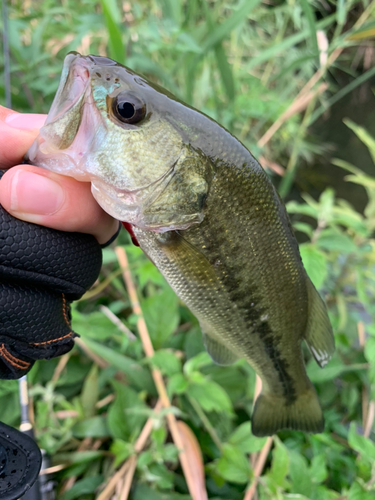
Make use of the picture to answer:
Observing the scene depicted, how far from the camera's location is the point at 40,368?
4.49 feet

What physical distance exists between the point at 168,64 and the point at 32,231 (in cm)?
182

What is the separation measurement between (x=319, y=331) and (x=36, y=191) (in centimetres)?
77

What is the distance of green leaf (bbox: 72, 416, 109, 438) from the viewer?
1.25 m

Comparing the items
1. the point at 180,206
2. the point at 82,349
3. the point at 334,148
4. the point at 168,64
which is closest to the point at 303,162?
the point at 334,148

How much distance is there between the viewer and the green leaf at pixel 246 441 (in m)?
1.11

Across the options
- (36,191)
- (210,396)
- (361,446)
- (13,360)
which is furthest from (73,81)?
(361,446)

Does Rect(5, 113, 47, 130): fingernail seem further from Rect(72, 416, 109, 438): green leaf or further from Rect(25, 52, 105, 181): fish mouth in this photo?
Rect(72, 416, 109, 438): green leaf

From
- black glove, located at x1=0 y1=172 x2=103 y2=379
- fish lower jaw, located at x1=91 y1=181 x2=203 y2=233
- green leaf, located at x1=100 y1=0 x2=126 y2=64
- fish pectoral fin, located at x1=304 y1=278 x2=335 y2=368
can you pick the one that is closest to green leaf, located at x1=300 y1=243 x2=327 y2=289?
fish pectoral fin, located at x1=304 y1=278 x2=335 y2=368

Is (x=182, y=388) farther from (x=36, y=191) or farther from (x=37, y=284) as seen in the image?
(x=36, y=191)

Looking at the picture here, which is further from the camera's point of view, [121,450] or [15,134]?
[121,450]

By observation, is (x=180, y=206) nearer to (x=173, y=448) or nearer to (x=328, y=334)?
(x=328, y=334)

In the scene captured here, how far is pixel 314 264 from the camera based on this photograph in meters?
1.26

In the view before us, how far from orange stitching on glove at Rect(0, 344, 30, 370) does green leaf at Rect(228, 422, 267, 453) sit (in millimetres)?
790

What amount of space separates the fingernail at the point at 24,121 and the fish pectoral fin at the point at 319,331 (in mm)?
763
